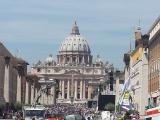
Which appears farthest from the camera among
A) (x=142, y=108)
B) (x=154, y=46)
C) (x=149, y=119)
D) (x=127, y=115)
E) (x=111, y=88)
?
(x=111, y=88)

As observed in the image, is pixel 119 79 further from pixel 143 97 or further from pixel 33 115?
pixel 33 115

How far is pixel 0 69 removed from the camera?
449 ft

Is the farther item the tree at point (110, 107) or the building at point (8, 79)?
the tree at point (110, 107)

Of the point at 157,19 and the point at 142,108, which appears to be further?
the point at 142,108

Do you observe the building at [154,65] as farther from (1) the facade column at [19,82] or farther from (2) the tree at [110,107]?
(1) the facade column at [19,82]

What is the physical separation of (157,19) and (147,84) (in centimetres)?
1275

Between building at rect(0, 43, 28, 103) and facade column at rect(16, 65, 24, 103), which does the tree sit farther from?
facade column at rect(16, 65, 24, 103)

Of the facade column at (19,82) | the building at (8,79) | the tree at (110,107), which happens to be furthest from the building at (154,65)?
the facade column at (19,82)

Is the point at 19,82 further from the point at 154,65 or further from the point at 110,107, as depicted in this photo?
the point at 154,65

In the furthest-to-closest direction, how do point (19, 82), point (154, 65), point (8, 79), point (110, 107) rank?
point (19, 82), point (110, 107), point (8, 79), point (154, 65)

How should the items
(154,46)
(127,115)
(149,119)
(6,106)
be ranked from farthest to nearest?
1. (6,106)
2. (154,46)
3. (127,115)
4. (149,119)

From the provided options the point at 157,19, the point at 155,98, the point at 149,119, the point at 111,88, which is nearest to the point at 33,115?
the point at 155,98

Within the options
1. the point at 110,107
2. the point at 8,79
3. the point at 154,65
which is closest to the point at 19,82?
the point at 110,107

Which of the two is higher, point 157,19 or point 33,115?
point 157,19
